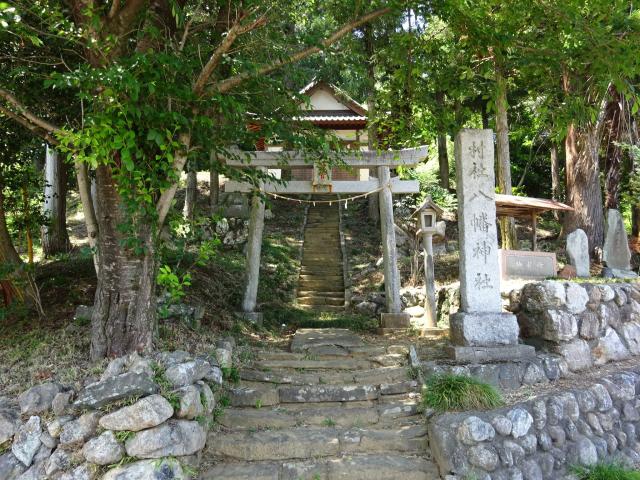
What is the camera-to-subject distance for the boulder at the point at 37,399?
4.49m

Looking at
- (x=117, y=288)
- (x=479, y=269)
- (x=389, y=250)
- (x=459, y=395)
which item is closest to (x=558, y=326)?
(x=479, y=269)

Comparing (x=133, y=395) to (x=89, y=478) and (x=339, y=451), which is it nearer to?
(x=89, y=478)

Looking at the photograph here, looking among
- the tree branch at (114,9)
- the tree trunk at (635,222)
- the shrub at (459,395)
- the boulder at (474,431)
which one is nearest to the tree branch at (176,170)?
the tree branch at (114,9)

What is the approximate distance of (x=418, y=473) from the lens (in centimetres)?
475

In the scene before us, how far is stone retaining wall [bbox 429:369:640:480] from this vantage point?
4812 millimetres

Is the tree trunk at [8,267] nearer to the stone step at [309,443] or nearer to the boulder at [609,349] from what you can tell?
the stone step at [309,443]

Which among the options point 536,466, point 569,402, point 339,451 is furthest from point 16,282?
point 569,402

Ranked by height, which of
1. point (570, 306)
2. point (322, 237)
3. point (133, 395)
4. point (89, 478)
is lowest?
point (89, 478)

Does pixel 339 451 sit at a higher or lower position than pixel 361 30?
lower

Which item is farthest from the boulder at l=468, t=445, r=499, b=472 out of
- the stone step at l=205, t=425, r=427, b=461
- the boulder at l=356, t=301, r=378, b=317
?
the boulder at l=356, t=301, r=378, b=317

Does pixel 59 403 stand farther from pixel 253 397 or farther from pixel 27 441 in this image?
pixel 253 397

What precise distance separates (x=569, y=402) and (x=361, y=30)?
13.5 meters

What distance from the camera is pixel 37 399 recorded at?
4.51 metres

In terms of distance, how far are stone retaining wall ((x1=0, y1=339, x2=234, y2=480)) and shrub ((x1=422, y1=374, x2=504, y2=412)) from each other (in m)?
2.56
